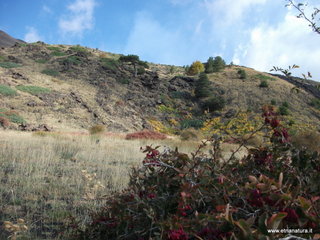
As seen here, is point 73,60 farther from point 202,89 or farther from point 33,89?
point 202,89

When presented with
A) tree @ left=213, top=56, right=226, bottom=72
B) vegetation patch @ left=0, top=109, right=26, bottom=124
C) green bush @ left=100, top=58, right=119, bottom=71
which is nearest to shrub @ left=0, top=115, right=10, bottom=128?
vegetation patch @ left=0, top=109, right=26, bottom=124

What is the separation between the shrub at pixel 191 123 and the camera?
26908 millimetres

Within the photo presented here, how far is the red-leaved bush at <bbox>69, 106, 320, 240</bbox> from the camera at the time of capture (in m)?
0.89

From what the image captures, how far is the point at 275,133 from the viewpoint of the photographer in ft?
6.06

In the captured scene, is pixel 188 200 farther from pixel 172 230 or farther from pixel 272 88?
pixel 272 88

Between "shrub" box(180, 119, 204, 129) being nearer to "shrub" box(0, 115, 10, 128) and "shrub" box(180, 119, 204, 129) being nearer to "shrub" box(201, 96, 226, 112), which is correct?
"shrub" box(201, 96, 226, 112)

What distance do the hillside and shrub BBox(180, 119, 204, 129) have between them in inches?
24.3

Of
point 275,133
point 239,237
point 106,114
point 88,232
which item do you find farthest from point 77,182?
point 106,114

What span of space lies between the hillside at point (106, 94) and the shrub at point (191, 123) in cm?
62

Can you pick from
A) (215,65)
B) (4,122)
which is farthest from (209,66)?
(4,122)

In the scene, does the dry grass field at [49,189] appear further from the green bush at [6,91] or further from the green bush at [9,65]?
the green bush at [9,65]

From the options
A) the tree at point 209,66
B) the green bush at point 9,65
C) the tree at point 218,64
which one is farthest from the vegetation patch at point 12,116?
the tree at point 218,64

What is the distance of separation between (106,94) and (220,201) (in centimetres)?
2736

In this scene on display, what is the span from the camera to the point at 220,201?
122 cm
